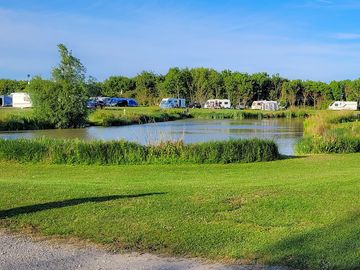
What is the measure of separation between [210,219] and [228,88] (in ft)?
325

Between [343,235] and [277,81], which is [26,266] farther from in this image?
[277,81]

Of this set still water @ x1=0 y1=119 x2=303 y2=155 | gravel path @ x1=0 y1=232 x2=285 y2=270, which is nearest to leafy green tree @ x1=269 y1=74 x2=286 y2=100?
still water @ x1=0 y1=119 x2=303 y2=155

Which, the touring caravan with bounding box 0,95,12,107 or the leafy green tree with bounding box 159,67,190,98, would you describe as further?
the leafy green tree with bounding box 159,67,190,98

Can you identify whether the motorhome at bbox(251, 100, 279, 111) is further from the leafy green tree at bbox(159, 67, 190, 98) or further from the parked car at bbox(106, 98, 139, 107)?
the parked car at bbox(106, 98, 139, 107)

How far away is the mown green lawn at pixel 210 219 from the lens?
5512 mm

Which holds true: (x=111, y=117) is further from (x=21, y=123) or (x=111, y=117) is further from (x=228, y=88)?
(x=228, y=88)

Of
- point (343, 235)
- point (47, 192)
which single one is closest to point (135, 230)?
point (343, 235)

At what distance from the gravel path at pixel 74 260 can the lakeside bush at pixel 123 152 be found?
41.5 feet

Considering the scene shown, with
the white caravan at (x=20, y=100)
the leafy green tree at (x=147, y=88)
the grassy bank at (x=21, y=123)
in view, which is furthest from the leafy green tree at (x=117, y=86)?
the grassy bank at (x=21, y=123)

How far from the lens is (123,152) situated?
1861 cm

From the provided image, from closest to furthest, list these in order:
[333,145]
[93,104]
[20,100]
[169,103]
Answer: [333,145]
[93,104]
[20,100]
[169,103]

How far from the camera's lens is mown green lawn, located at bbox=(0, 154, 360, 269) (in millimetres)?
5512

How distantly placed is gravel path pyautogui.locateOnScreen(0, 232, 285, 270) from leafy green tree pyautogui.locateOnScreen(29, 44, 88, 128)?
141 ft

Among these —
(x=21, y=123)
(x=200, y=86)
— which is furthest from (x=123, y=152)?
(x=200, y=86)
